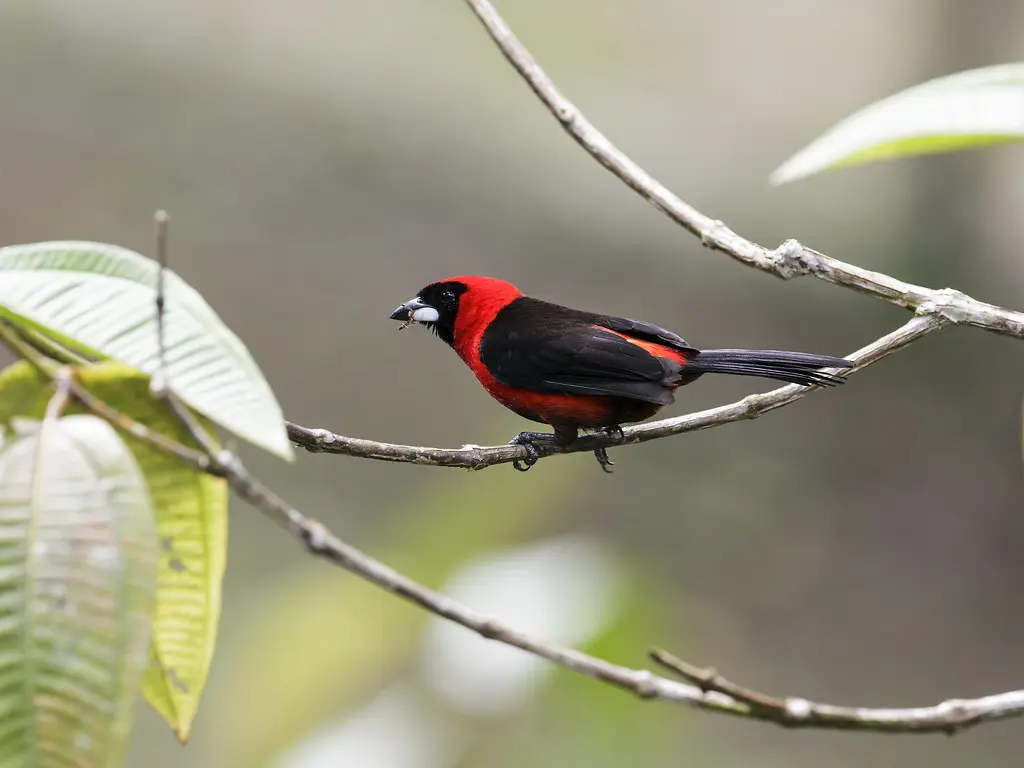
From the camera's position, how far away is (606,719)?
127 cm

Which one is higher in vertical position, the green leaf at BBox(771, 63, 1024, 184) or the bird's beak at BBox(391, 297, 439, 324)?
the bird's beak at BBox(391, 297, 439, 324)

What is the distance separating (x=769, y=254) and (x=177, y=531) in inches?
21.6

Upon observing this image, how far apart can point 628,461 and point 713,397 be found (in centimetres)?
47

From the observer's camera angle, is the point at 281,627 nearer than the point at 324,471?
Yes

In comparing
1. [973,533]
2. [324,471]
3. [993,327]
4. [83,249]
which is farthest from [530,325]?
[973,533]

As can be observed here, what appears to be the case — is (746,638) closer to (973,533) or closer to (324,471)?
(973,533)

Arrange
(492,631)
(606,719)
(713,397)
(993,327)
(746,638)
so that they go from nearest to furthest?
(492,631), (993,327), (606,719), (746,638), (713,397)

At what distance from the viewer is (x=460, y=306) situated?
4.62ft

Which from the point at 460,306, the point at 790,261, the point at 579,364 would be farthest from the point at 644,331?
the point at 790,261

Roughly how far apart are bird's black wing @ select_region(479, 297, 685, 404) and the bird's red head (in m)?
0.03

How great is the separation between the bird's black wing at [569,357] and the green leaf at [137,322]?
2.18 feet

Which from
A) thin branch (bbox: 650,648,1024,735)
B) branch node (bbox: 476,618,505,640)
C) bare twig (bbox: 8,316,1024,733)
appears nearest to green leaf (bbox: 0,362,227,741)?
bare twig (bbox: 8,316,1024,733)

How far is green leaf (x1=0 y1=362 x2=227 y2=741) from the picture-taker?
0.60 meters

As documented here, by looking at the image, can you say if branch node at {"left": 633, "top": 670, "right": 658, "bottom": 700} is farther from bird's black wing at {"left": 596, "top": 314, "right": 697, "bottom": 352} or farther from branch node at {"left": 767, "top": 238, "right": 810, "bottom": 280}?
bird's black wing at {"left": 596, "top": 314, "right": 697, "bottom": 352}
